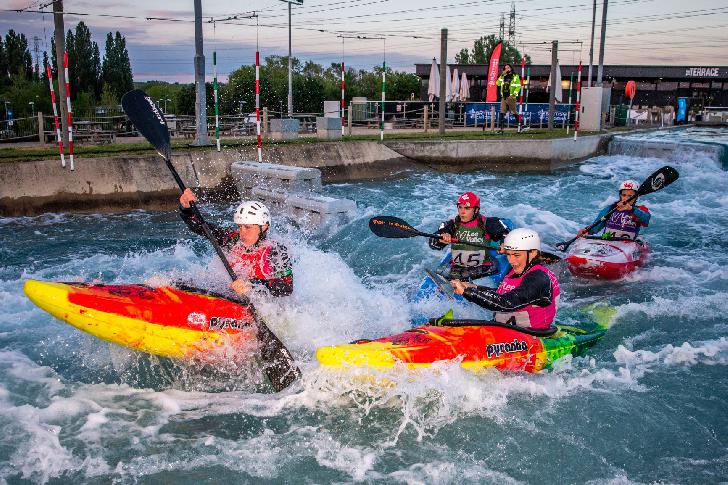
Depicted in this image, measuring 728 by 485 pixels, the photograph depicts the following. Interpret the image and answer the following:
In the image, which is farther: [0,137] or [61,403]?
[0,137]

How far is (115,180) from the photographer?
1262cm

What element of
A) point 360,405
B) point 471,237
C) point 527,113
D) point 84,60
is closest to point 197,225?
point 360,405

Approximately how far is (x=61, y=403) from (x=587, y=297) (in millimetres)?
6290

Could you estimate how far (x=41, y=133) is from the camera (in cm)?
1644

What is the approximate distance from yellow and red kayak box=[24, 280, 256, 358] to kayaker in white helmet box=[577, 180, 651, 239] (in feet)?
18.3

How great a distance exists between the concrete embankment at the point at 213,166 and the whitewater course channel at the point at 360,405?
3.37 m

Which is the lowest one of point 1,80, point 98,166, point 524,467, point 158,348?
point 524,467

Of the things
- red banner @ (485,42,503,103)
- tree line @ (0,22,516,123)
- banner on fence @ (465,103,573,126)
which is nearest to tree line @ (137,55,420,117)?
tree line @ (0,22,516,123)

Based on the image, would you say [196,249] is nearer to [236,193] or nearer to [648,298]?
[236,193]

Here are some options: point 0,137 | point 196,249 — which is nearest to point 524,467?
point 196,249

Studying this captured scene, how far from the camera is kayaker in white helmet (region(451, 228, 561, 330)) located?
545 cm

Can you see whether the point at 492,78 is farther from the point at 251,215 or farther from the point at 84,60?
the point at 84,60

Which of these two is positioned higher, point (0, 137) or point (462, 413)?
point (0, 137)

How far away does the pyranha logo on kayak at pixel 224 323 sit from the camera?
18.4 ft
